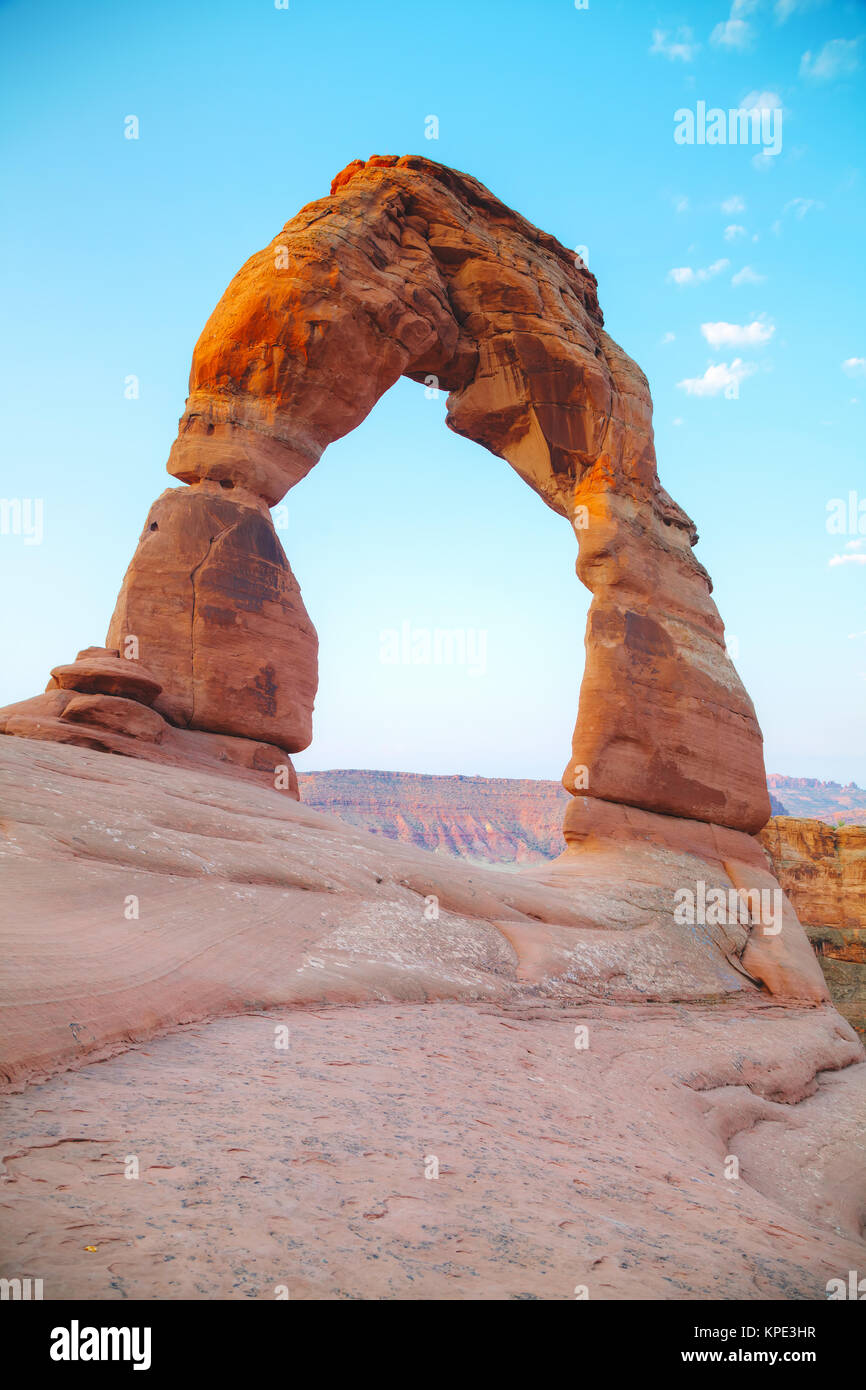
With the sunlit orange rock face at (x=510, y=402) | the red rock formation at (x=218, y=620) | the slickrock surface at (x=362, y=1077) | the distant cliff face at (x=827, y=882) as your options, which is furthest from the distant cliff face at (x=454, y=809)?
the slickrock surface at (x=362, y=1077)

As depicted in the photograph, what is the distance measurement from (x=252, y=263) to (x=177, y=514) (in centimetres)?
442

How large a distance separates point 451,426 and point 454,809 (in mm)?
62405

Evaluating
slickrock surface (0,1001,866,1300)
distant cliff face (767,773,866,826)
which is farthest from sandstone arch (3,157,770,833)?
distant cliff face (767,773,866,826)

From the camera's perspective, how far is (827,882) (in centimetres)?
2138

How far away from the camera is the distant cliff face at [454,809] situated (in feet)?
235

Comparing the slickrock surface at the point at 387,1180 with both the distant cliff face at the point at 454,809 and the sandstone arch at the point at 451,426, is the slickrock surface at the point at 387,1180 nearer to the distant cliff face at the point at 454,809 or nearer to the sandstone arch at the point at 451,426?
the sandstone arch at the point at 451,426

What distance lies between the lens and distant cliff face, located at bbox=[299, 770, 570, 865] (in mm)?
71500

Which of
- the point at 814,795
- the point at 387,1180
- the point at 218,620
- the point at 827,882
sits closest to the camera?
the point at 387,1180

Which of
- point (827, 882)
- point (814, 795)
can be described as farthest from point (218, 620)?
point (814, 795)

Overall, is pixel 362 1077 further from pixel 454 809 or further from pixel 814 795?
pixel 814 795

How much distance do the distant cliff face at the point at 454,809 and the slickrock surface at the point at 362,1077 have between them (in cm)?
6215

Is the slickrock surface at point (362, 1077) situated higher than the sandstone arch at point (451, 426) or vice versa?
the sandstone arch at point (451, 426)

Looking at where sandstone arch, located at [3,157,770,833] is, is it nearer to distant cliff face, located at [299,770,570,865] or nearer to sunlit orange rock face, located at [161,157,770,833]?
sunlit orange rock face, located at [161,157,770,833]
